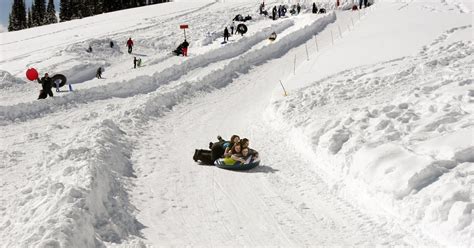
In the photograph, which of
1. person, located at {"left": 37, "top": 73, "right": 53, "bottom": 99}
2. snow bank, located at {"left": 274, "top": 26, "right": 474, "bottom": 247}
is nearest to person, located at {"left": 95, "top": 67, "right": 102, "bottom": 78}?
person, located at {"left": 37, "top": 73, "right": 53, "bottom": 99}

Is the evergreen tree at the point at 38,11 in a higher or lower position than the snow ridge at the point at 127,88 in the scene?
higher

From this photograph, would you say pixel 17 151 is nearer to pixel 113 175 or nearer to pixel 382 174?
pixel 113 175

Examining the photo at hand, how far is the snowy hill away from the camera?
938cm

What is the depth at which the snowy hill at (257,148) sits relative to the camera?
938cm

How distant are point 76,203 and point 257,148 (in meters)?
8.03

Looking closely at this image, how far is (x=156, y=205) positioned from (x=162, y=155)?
4.28 metres

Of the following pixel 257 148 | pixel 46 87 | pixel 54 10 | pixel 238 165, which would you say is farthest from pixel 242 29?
pixel 54 10

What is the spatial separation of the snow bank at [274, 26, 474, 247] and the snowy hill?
0.05 m

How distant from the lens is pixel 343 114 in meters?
15.7

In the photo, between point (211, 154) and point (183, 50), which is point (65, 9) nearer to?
point (183, 50)

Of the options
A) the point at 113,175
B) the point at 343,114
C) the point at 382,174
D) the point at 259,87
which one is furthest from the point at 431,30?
the point at 113,175

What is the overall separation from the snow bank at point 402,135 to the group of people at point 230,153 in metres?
2.19

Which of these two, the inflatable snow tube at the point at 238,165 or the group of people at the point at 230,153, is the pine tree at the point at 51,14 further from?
the inflatable snow tube at the point at 238,165

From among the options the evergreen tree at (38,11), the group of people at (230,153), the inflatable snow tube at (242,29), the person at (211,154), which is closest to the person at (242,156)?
the group of people at (230,153)
